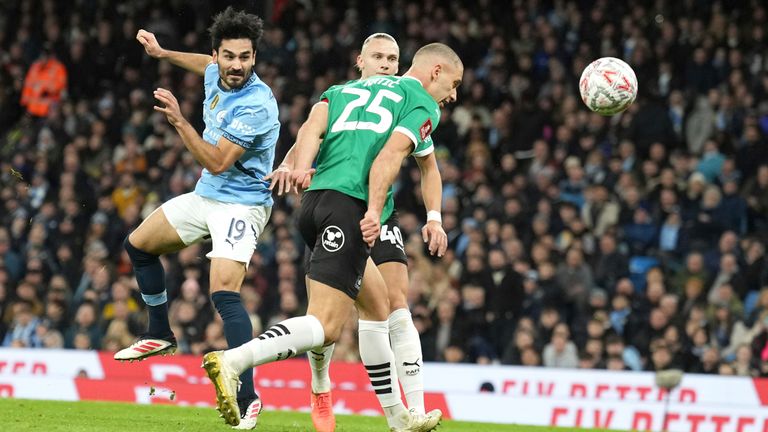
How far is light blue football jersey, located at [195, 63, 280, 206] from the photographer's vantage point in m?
8.21

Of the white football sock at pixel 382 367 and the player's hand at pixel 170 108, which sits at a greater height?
the player's hand at pixel 170 108

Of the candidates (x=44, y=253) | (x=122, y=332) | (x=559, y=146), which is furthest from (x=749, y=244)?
(x=44, y=253)

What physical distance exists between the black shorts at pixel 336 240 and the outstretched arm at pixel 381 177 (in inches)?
5.3

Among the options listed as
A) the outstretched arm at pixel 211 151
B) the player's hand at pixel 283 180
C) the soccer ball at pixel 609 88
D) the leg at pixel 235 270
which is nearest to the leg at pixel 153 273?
the leg at pixel 235 270

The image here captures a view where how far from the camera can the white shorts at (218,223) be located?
27.4 ft

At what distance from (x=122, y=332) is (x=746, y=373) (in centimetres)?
733

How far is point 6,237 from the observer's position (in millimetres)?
17375

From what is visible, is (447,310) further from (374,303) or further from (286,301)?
(374,303)

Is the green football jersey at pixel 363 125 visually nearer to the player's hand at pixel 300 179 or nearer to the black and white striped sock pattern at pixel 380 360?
the player's hand at pixel 300 179

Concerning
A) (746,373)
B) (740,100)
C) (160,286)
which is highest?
(740,100)

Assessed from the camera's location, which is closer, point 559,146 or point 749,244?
point 749,244

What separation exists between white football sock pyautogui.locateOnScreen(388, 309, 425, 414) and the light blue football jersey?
4.26 feet

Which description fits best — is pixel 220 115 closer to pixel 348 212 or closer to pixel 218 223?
pixel 218 223

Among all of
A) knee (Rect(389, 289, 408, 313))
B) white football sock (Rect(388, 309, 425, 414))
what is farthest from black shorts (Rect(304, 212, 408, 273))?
white football sock (Rect(388, 309, 425, 414))
